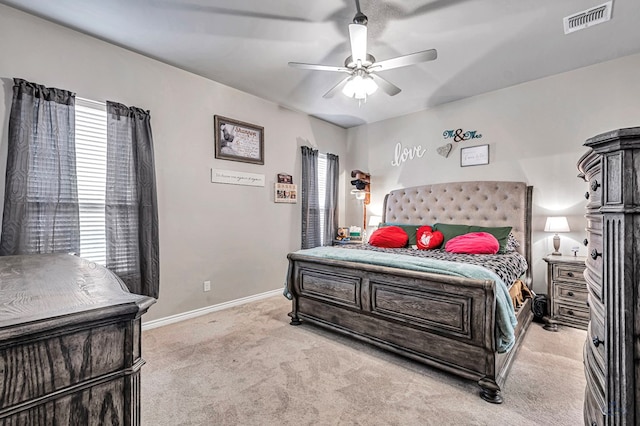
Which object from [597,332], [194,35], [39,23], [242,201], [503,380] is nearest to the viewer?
[597,332]

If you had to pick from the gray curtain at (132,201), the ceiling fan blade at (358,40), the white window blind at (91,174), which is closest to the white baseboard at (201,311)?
the gray curtain at (132,201)

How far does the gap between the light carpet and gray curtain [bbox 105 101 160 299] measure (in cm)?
68

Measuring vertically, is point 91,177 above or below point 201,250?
above

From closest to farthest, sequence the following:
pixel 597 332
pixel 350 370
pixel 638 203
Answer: pixel 638 203
pixel 597 332
pixel 350 370

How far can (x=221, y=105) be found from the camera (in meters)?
3.75

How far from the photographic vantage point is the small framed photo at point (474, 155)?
403 centimetres

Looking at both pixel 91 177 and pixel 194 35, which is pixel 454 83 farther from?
pixel 91 177

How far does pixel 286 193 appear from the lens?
14.7 ft

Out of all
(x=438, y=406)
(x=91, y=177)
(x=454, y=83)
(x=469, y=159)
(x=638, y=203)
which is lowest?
(x=438, y=406)

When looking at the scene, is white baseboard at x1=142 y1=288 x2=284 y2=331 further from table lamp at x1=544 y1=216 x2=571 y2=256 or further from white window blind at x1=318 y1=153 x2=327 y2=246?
table lamp at x1=544 y1=216 x2=571 y2=256

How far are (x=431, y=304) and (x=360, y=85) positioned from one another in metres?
1.92

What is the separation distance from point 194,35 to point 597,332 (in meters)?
3.40

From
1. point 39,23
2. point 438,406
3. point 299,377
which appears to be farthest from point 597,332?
point 39,23

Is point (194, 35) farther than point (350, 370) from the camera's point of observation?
Yes
